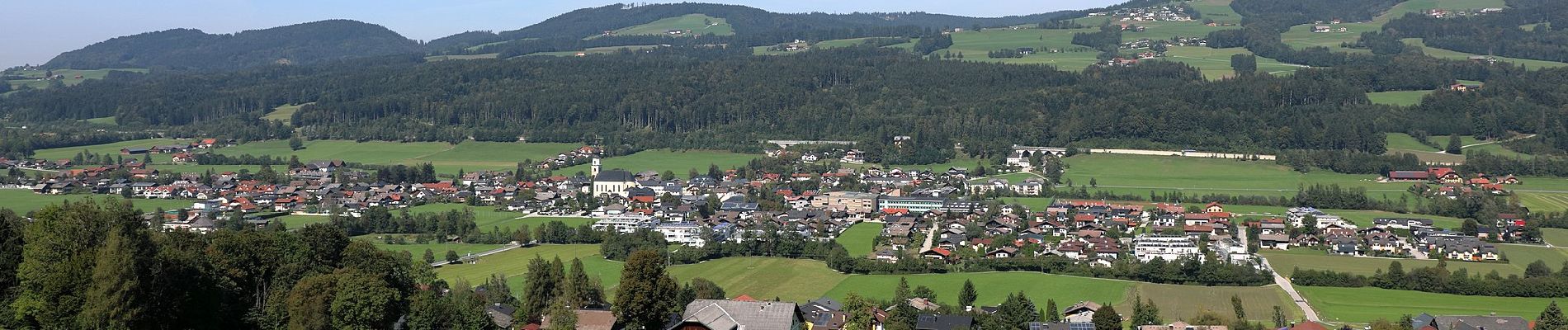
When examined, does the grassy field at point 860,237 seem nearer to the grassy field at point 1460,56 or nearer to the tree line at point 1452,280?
the tree line at point 1452,280

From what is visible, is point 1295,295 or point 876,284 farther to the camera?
point 876,284

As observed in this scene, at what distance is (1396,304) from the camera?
110 ft

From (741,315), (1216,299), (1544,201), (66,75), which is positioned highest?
(66,75)

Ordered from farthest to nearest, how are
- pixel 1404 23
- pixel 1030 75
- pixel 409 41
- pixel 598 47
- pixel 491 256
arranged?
pixel 409 41 → pixel 598 47 → pixel 1404 23 → pixel 1030 75 → pixel 491 256

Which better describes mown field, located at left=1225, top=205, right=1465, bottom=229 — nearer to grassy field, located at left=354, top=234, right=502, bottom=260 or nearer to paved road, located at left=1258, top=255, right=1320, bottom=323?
paved road, located at left=1258, top=255, right=1320, bottom=323

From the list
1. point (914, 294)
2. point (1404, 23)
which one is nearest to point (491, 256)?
point (914, 294)

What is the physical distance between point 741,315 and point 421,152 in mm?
54433

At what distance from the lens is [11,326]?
22250mm

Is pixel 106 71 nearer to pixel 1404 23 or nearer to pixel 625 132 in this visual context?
pixel 625 132

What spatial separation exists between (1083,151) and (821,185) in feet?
49.7

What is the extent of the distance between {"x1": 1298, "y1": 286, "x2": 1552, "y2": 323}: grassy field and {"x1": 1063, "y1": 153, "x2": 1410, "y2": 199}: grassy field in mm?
20210

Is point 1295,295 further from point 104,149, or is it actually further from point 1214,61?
point 1214,61

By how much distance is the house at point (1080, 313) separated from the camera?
31464mm

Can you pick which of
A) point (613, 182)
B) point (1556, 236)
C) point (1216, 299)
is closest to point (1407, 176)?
point (1556, 236)
